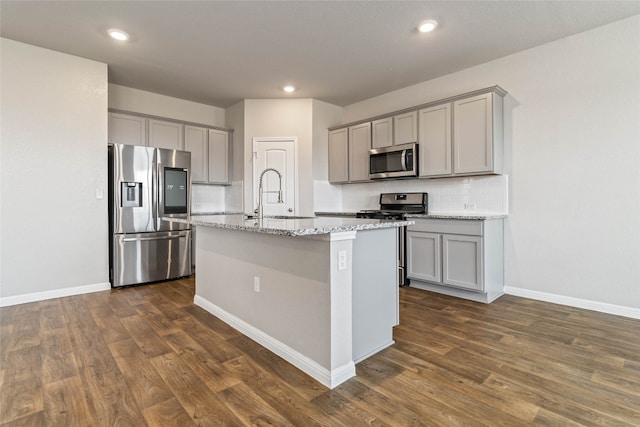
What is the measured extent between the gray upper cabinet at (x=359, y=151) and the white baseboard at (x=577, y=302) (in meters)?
2.45

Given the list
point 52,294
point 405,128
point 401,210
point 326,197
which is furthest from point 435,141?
point 52,294

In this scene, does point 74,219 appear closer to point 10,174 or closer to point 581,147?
point 10,174

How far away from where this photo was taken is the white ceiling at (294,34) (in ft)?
9.11

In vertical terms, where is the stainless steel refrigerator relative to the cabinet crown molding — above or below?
below

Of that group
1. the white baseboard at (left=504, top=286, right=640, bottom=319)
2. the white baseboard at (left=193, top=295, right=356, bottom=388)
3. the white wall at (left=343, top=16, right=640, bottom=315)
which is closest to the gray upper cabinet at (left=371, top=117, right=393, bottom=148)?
the white wall at (left=343, top=16, right=640, bottom=315)

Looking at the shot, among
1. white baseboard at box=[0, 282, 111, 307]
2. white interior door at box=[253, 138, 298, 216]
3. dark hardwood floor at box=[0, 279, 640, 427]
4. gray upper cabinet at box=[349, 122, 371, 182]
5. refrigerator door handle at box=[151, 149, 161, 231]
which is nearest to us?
dark hardwood floor at box=[0, 279, 640, 427]

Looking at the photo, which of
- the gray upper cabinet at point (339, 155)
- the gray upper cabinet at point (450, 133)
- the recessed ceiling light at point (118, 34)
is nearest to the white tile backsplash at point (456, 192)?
the gray upper cabinet at point (450, 133)

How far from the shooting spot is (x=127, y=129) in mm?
4484

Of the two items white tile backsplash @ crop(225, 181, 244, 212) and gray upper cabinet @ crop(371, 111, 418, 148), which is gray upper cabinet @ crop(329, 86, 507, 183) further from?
white tile backsplash @ crop(225, 181, 244, 212)

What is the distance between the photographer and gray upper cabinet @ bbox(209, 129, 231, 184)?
17.4 ft

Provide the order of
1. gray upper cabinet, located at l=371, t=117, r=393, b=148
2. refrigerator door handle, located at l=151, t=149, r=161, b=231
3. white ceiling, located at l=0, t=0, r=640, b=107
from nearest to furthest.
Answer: white ceiling, located at l=0, t=0, r=640, b=107
refrigerator door handle, located at l=151, t=149, r=161, b=231
gray upper cabinet, located at l=371, t=117, r=393, b=148

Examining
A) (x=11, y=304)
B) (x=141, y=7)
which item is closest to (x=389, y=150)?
(x=141, y=7)

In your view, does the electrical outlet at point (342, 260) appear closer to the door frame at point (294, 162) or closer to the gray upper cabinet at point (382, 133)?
the gray upper cabinet at point (382, 133)

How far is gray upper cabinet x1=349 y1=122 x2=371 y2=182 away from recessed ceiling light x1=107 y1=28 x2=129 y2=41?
3.10 m
